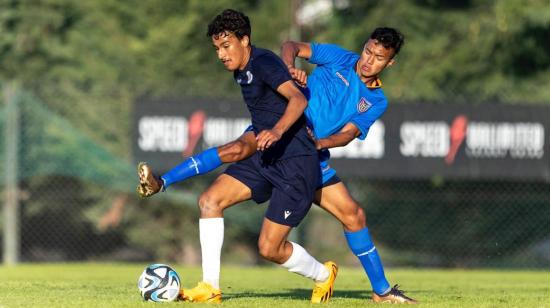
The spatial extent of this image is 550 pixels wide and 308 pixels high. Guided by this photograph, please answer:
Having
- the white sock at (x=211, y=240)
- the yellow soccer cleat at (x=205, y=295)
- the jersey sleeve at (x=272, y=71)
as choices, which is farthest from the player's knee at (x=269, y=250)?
the jersey sleeve at (x=272, y=71)

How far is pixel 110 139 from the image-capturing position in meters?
18.7

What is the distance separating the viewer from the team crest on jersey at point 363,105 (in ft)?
28.0

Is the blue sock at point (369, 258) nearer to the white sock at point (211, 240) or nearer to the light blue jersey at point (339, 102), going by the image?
the light blue jersey at point (339, 102)

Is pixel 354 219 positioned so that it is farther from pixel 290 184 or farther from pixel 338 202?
pixel 290 184

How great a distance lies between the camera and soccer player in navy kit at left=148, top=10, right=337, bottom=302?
25.8 ft

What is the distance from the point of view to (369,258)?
8.66 m

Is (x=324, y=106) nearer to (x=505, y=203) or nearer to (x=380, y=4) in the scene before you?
(x=505, y=203)

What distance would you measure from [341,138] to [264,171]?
0.65 metres

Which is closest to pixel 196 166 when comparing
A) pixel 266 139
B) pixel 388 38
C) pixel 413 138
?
pixel 266 139

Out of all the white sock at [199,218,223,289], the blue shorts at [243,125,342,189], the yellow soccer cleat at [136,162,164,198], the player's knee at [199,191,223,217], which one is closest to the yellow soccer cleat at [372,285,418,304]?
the blue shorts at [243,125,342,189]

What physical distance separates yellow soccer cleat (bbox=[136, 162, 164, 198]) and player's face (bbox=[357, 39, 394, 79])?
73.9 inches

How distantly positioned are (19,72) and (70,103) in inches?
131

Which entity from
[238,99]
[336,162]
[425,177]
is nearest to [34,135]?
[238,99]

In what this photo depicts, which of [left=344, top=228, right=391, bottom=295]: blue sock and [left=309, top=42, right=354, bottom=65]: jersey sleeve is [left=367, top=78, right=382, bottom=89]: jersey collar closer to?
[left=309, top=42, right=354, bottom=65]: jersey sleeve
